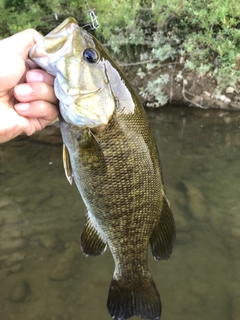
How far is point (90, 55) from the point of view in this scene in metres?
1.40

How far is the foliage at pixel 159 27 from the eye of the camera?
571cm

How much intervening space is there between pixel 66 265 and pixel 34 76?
252 cm

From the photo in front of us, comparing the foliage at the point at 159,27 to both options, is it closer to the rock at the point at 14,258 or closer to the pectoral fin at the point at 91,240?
the rock at the point at 14,258

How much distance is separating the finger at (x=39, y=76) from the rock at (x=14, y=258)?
2.64 m

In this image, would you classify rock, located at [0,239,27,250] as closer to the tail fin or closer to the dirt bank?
the tail fin

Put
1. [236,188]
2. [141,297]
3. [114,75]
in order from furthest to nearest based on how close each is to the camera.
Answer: [236,188] → [141,297] → [114,75]

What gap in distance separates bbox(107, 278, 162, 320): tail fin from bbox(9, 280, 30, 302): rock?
6.00 ft

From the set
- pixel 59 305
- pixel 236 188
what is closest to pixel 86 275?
pixel 59 305

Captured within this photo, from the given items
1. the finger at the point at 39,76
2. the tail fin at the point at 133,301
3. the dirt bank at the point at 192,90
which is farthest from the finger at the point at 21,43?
the dirt bank at the point at 192,90

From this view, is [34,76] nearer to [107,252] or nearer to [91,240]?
[91,240]

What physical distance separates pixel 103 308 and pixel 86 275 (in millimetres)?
394

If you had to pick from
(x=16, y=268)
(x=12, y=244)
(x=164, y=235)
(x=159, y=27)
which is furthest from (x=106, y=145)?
(x=159, y=27)

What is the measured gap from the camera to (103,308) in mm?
3162

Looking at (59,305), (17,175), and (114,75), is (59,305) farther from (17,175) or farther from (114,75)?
(114,75)
